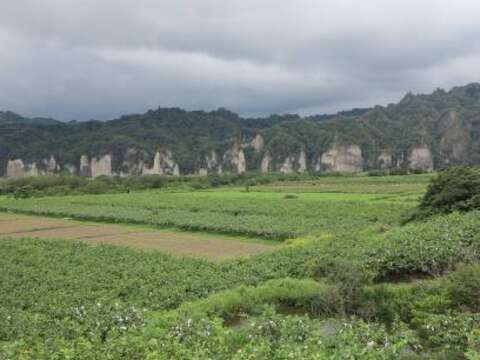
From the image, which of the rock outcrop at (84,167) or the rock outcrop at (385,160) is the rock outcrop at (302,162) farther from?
the rock outcrop at (84,167)

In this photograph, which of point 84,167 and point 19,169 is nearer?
point 19,169

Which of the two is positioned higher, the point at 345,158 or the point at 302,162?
the point at 345,158

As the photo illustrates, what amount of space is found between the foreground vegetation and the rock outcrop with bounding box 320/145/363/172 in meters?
139

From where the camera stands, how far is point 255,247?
105ft

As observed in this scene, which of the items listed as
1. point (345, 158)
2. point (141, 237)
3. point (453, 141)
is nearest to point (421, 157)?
point (453, 141)

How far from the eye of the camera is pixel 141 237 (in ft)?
123

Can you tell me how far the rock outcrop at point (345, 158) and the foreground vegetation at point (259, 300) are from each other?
139206 millimetres

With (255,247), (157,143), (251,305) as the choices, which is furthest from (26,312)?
(157,143)

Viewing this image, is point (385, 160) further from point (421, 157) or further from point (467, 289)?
point (467, 289)

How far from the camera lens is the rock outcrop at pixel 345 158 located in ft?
547

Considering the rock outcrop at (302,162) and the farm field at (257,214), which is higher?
the rock outcrop at (302,162)

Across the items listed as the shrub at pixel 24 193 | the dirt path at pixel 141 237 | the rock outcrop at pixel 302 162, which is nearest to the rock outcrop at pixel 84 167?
the rock outcrop at pixel 302 162

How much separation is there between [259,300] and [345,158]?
156m

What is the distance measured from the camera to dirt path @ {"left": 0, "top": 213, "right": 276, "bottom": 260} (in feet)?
101
